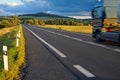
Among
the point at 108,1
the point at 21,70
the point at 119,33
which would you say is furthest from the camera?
the point at 108,1

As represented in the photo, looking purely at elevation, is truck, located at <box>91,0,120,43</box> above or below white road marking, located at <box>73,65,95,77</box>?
above

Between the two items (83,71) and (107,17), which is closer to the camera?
(83,71)

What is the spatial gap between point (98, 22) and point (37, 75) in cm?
1395

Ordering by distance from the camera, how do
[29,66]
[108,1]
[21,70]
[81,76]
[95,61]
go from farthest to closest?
1. [108,1]
2. [95,61]
3. [29,66]
4. [21,70]
5. [81,76]

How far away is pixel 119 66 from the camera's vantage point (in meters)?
10.8

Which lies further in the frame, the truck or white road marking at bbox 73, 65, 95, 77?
the truck

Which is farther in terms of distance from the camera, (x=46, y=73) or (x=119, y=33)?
(x=119, y=33)

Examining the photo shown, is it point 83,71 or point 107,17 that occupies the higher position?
point 107,17

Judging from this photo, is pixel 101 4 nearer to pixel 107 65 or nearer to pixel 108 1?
pixel 108 1

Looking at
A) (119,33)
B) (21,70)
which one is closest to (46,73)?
(21,70)

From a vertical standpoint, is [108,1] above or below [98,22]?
above

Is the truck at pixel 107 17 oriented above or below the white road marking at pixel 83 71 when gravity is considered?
above

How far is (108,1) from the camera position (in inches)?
858

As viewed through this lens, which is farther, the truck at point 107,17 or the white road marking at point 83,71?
the truck at point 107,17
